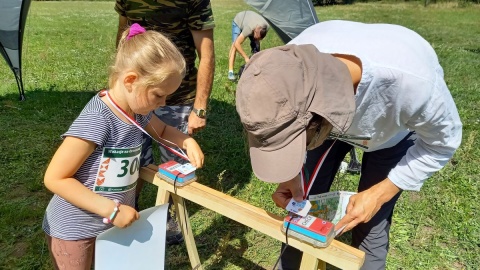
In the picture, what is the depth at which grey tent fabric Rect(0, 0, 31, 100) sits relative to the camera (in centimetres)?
420

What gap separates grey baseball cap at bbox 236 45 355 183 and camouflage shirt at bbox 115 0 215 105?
1.20m

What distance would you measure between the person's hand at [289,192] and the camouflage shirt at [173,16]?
41.6 inches

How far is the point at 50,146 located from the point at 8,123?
2.66 feet

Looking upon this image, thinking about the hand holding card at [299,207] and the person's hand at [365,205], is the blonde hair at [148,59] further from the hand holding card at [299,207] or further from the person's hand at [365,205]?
the person's hand at [365,205]

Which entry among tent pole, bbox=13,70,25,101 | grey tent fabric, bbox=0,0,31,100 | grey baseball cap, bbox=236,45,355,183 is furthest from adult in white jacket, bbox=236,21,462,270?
tent pole, bbox=13,70,25,101

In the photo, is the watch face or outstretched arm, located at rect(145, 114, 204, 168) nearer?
outstretched arm, located at rect(145, 114, 204, 168)

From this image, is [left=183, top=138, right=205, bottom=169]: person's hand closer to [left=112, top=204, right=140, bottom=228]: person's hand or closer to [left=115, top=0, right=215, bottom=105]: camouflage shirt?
[left=112, top=204, right=140, bottom=228]: person's hand

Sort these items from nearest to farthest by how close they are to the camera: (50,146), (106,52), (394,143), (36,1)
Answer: (394,143) → (50,146) → (106,52) → (36,1)

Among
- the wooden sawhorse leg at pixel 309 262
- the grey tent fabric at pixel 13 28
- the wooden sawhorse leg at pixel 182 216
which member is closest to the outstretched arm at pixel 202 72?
the wooden sawhorse leg at pixel 182 216

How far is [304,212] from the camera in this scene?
1441 millimetres

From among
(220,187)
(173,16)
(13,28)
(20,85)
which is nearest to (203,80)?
(173,16)

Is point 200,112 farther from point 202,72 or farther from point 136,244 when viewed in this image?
point 136,244

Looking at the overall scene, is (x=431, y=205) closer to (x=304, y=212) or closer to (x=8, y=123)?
(x=304, y=212)

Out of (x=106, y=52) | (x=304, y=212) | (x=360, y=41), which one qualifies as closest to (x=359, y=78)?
(x=360, y=41)
